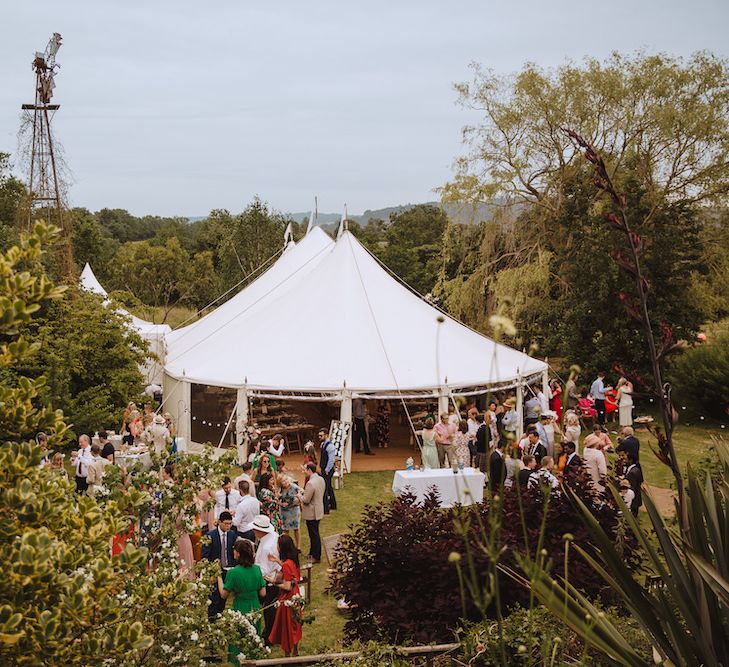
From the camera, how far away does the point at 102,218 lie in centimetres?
8138

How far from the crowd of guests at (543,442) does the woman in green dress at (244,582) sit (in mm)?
1966

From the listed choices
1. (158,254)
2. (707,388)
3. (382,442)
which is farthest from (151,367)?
(158,254)

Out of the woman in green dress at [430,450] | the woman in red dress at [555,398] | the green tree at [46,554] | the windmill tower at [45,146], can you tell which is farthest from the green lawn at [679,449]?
the windmill tower at [45,146]

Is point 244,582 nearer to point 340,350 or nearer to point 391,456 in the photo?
point 340,350

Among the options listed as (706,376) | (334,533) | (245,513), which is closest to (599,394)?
(706,376)

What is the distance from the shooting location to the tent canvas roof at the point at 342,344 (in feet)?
44.8

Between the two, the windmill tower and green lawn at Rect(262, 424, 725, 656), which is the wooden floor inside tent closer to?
green lawn at Rect(262, 424, 725, 656)

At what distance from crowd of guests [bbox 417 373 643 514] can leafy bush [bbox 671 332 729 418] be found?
244cm

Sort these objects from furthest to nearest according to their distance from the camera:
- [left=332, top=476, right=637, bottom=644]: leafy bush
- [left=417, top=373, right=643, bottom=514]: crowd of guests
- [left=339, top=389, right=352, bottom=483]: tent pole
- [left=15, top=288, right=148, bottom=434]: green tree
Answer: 1. [left=15, top=288, right=148, bottom=434]: green tree
2. [left=339, top=389, right=352, bottom=483]: tent pole
3. [left=417, top=373, right=643, bottom=514]: crowd of guests
4. [left=332, top=476, right=637, bottom=644]: leafy bush

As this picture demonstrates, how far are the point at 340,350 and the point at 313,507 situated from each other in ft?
17.5

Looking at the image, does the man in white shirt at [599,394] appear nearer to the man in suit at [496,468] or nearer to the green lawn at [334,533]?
the green lawn at [334,533]

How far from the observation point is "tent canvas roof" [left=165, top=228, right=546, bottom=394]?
537 inches

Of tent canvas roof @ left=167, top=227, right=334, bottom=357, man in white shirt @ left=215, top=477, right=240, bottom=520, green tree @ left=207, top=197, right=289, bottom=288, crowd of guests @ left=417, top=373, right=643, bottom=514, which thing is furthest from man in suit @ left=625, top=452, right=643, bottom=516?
green tree @ left=207, top=197, right=289, bottom=288

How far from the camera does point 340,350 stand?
1417 cm
